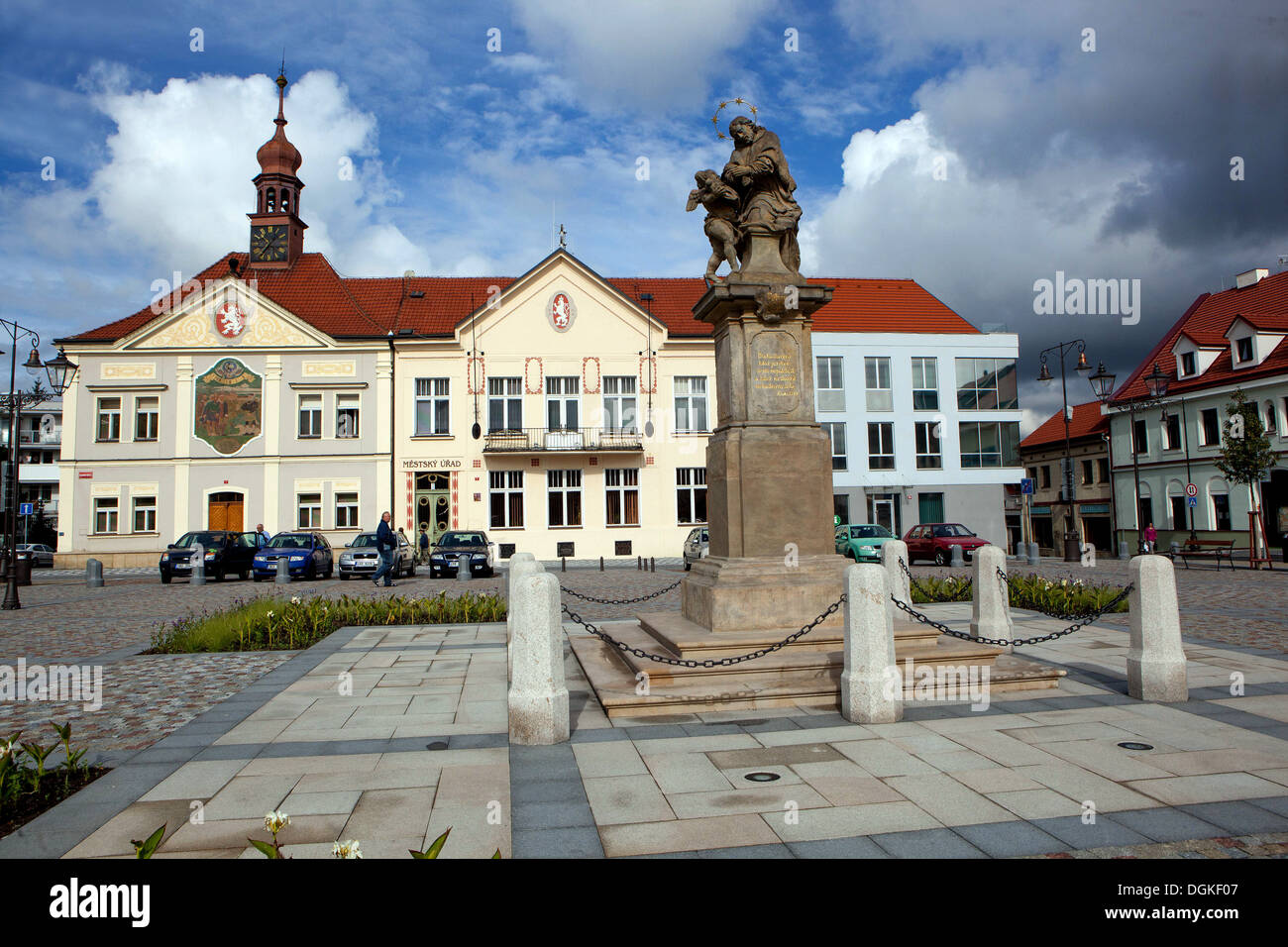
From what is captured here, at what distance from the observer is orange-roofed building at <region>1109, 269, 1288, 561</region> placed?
106 feet

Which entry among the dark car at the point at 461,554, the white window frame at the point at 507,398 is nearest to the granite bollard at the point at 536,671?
the dark car at the point at 461,554

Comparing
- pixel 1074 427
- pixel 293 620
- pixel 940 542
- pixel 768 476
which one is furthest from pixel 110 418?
pixel 1074 427

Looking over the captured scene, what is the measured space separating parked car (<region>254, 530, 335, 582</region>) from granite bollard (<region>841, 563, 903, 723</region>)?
21506 mm

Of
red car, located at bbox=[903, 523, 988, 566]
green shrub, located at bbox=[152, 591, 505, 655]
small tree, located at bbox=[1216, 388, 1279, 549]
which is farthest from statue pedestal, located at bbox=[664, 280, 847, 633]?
small tree, located at bbox=[1216, 388, 1279, 549]

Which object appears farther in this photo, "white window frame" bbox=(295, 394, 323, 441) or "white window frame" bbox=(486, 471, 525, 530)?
"white window frame" bbox=(486, 471, 525, 530)

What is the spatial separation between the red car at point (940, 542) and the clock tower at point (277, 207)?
100ft

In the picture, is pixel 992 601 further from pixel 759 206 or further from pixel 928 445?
pixel 928 445

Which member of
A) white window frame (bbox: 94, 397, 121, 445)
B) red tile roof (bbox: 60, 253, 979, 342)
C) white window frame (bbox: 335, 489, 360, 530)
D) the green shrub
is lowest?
the green shrub

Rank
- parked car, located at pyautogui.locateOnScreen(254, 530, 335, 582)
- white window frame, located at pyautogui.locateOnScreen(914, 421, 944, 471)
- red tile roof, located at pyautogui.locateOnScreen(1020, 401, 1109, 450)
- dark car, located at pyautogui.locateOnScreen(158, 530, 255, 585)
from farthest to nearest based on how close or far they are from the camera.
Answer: red tile roof, located at pyautogui.locateOnScreen(1020, 401, 1109, 450), white window frame, located at pyautogui.locateOnScreen(914, 421, 944, 471), parked car, located at pyautogui.locateOnScreen(254, 530, 335, 582), dark car, located at pyautogui.locateOnScreen(158, 530, 255, 585)

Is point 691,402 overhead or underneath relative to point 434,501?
overhead

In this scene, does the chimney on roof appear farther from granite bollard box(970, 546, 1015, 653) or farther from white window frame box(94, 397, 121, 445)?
white window frame box(94, 397, 121, 445)

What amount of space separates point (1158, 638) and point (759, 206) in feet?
19.2

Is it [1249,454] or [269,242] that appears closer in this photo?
[1249,454]

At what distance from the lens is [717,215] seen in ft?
30.7
